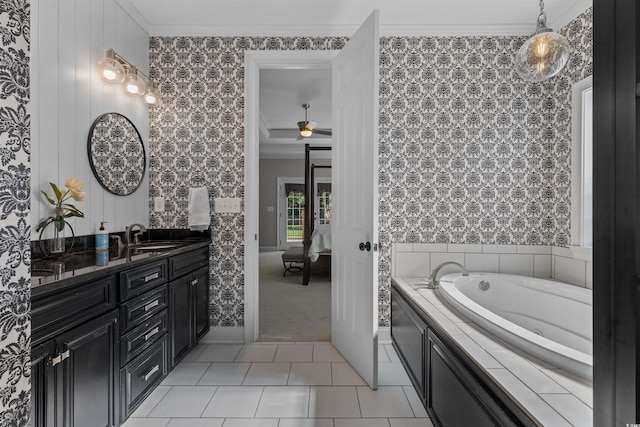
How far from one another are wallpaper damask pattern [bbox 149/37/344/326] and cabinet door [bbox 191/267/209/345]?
429 millimetres

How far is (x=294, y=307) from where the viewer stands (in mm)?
3779

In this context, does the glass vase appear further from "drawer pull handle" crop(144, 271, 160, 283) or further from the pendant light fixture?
the pendant light fixture

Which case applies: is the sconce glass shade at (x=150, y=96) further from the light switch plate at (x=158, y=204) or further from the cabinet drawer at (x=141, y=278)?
the cabinet drawer at (x=141, y=278)

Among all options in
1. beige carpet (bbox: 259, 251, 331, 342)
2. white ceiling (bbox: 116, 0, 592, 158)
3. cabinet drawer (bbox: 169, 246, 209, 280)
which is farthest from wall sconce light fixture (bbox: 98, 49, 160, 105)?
beige carpet (bbox: 259, 251, 331, 342)

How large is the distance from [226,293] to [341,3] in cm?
247

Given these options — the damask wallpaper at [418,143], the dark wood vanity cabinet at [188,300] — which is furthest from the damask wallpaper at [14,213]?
the damask wallpaper at [418,143]

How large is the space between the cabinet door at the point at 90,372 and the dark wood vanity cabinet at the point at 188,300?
1.89 feet

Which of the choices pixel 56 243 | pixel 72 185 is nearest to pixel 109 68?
pixel 72 185

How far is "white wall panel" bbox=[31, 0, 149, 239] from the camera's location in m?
1.73

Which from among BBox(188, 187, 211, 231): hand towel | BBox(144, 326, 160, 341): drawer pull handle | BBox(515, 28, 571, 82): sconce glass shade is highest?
BBox(515, 28, 571, 82): sconce glass shade

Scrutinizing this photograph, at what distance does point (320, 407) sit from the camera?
1.88 m

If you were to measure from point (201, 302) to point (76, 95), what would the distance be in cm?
164

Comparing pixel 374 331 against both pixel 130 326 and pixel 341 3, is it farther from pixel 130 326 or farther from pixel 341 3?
pixel 341 3

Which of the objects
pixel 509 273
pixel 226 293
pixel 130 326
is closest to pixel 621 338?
pixel 130 326
